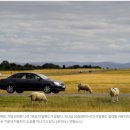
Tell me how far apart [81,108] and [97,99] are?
552 cm

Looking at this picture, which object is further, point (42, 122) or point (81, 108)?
point (81, 108)

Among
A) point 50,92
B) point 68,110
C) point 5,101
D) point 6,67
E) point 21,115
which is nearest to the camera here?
point 21,115

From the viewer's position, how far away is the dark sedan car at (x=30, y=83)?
138 ft

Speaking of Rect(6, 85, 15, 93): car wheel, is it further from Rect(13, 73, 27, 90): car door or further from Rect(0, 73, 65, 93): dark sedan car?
Rect(13, 73, 27, 90): car door

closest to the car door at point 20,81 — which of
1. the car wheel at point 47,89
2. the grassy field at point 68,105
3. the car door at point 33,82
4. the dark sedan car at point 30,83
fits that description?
the dark sedan car at point 30,83

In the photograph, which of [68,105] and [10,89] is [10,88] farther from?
[68,105]

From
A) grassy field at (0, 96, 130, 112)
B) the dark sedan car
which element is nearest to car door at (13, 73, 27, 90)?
the dark sedan car

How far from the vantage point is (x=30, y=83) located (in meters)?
42.8

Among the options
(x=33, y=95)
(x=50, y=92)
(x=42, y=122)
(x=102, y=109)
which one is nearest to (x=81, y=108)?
(x=102, y=109)

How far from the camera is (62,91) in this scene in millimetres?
43969

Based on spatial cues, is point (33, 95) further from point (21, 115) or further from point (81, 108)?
point (21, 115)

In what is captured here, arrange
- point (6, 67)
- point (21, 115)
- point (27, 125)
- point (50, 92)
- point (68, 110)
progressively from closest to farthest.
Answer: point (27, 125) → point (21, 115) → point (68, 110) → point (50, 92) → point (6, 67)

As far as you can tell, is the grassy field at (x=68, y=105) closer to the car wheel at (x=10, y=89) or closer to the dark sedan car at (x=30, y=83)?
the dark sedan car at (x=30, y=83)

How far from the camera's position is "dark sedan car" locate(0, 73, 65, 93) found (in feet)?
138
